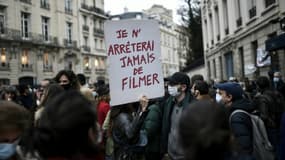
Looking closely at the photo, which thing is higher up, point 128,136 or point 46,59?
point 46,59

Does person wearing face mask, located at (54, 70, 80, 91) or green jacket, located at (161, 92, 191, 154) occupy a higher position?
person wearing face mask, located at (54, 70, 80, 91)

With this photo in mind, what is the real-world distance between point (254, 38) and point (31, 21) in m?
28.0

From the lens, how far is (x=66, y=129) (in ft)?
6.54

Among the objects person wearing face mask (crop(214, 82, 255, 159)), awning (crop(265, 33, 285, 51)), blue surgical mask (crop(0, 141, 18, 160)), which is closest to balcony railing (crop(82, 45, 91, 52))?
awning (crop(265, 33, 285, 51))

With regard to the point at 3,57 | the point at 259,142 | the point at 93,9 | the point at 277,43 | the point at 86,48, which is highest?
the point at 93,9

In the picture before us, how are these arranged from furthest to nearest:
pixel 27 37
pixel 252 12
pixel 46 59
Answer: pixel 46 59 → pixel 27 37 → pixel 252 12

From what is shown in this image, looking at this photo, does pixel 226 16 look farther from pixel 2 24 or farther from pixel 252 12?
pixel 2 24

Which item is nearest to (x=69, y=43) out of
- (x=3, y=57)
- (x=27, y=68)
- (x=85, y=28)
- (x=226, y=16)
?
(x=85, y=28)

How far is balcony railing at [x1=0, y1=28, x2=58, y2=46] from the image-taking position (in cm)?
3737

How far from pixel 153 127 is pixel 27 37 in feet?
124

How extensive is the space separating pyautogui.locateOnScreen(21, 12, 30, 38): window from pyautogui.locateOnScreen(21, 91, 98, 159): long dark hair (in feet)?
132

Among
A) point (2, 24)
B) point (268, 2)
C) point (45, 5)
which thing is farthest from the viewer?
point (45, 5)

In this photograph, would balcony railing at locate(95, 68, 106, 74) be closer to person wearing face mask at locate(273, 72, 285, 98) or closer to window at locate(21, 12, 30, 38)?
window at locate(21, 12, 30, 38)

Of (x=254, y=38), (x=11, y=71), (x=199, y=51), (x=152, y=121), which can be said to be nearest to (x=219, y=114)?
(x=152, y=121)
